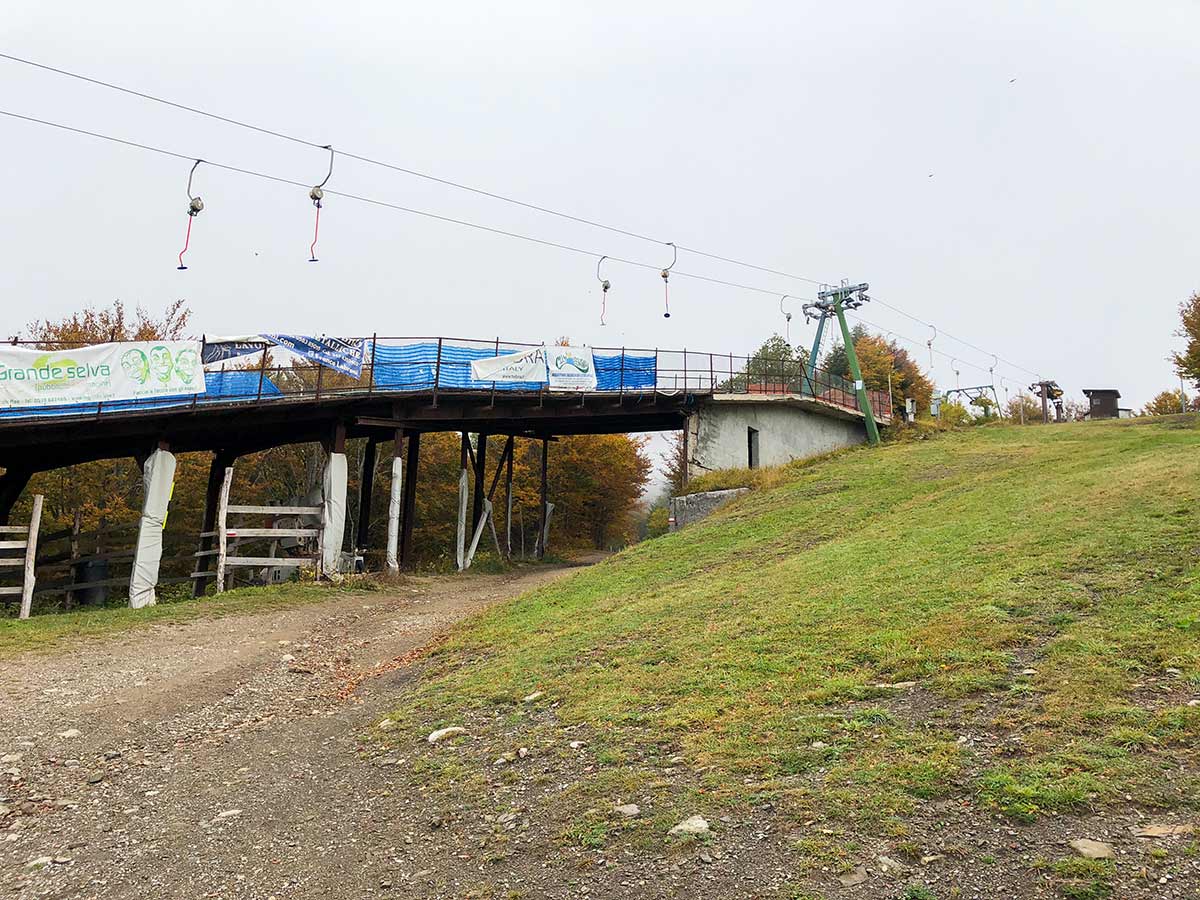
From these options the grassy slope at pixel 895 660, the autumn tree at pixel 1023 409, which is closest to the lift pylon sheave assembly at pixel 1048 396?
the autumn tree at pixel 1023 409

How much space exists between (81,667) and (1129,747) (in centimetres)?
1388

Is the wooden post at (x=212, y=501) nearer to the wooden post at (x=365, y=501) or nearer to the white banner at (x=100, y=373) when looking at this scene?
the wooden post at (x=365, y=501)

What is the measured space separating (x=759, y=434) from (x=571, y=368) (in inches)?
382

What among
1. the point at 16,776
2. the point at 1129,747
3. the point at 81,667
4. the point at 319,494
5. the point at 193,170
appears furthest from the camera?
the point at 319,494

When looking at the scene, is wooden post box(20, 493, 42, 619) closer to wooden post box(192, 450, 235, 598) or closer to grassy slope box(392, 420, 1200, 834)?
wooden post box(192, 450, 235, 598)

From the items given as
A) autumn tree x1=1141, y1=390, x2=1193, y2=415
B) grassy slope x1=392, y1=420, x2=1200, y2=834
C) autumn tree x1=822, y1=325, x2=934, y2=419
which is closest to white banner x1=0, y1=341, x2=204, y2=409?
grassy slope x1=392, y1=420, x2=1200, y2=834

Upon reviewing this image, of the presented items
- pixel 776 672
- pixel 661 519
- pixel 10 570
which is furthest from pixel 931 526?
pixel 661 519

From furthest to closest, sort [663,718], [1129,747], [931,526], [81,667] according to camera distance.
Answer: [931,526] → [81,667] → [663,718] → [1129,747]

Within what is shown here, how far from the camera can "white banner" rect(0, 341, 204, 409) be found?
66.2 ft

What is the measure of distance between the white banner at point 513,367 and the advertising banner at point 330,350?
3.59 metres

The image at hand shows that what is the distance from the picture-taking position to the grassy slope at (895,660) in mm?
5797

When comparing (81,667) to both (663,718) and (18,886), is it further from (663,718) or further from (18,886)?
(663,718)

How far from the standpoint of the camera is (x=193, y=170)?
57.5ft

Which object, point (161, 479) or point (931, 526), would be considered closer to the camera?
point (931, 526)
